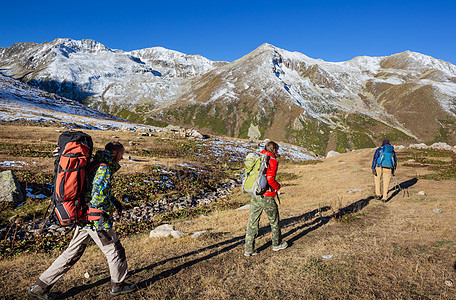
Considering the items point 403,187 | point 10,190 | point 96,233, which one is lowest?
point 10,190

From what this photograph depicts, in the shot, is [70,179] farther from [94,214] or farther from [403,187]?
[403,187]

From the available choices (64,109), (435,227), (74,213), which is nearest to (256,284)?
(74,213)

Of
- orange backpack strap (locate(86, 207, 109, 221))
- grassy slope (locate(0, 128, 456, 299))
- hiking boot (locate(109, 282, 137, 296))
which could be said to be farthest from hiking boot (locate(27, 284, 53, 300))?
orange backpack strap (locate(86, 207, 109, 221))

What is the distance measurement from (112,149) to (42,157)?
26.5 metres

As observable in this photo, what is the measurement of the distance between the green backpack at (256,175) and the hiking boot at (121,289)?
4.47 metres

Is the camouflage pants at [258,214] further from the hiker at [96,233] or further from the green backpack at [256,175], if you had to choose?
the hiker at [96,233]

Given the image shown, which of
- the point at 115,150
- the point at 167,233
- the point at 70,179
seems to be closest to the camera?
the point at 70,179

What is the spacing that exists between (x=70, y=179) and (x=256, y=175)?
539cm

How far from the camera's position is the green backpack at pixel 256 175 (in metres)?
8.15

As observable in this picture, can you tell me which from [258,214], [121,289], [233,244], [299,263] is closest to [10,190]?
[121,289]

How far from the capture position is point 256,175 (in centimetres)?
841

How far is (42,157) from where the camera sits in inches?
1049

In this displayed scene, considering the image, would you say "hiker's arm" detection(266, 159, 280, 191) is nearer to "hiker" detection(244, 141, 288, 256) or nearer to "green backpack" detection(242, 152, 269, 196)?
"hiker" detection(244, 141, 288, 256)

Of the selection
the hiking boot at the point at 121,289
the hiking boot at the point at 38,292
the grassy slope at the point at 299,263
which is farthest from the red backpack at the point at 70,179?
the grassy slope at the point at 299,263
